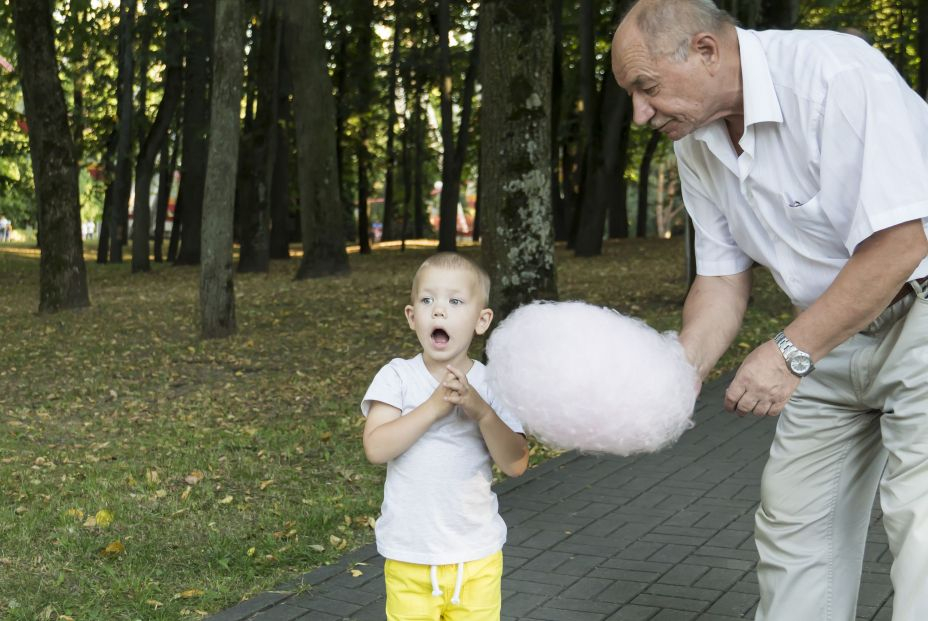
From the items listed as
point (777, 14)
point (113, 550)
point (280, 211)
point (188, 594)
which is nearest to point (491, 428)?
point (188, 594)

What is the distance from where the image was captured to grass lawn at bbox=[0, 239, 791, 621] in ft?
19.1

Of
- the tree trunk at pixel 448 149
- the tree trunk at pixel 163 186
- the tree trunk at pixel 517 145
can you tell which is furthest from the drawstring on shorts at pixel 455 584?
the tree trunk at pixel 163 186

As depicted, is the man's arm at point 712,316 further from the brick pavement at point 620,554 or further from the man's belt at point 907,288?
the brick pavement at point 620,554

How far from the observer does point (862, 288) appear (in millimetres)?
2977

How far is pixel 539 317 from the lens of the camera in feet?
9.91

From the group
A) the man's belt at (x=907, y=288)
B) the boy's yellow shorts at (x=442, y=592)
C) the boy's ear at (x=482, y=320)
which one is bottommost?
the boy's yellow shorts at (x=442, y=592)

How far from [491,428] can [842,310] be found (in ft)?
3.44

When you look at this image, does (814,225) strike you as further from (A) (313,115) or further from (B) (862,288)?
(A) (313,115)

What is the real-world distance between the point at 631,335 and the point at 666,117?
24.3 inches

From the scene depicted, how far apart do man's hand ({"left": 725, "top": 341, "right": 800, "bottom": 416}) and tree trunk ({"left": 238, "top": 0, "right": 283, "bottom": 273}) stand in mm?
22933

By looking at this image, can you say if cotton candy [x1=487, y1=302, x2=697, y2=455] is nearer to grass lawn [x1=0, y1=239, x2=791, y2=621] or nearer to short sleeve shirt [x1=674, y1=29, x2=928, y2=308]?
short sleeve shirt [x1=674, y1=29, x2=928, y2=308]

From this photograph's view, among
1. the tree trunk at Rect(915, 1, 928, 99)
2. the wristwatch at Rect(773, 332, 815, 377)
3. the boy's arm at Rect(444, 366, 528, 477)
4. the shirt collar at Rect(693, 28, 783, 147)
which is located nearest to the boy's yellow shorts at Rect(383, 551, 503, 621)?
the boy's arm at Rect(444, 366, 528, 477)

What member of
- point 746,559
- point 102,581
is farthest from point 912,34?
point 102,581

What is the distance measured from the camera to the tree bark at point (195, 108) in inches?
1056
